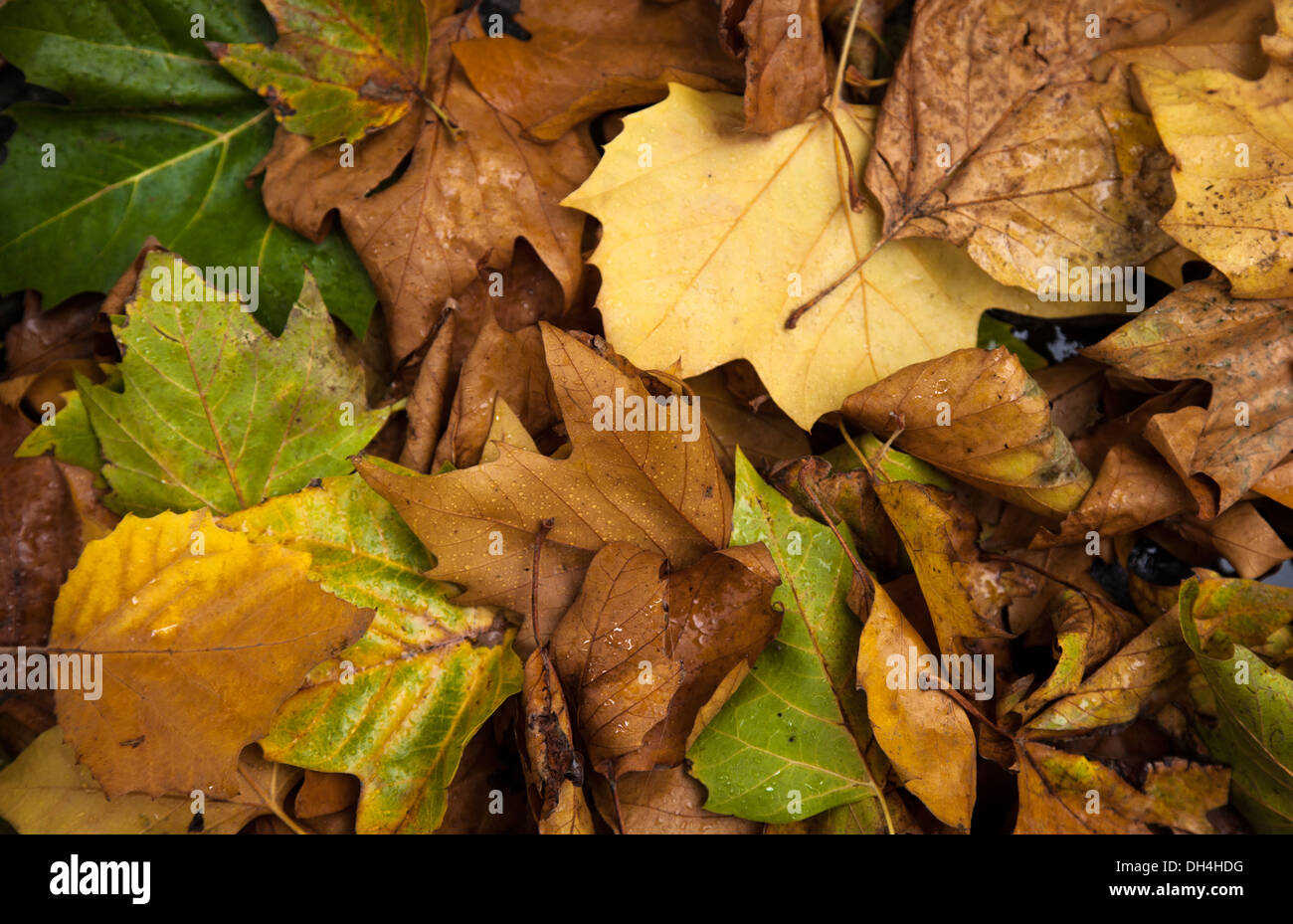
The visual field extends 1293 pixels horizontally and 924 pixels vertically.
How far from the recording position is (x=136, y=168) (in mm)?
1899

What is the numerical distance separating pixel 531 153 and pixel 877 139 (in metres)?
0.71

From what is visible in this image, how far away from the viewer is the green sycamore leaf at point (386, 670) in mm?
1531

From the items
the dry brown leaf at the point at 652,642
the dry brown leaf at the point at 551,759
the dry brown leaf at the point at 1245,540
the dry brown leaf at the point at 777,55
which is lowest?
the dry brown leaf at the point at 551,759

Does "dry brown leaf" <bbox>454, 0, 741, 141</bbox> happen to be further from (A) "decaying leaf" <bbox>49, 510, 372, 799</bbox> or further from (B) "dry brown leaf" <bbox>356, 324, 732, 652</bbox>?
(A) "decaying leaf" <bbox>49, 510, 372, 799</bbox>

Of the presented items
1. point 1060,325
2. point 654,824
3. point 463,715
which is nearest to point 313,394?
point 463,715

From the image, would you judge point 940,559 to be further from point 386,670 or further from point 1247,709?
point 386,670

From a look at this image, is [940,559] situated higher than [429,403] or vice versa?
[429,403]

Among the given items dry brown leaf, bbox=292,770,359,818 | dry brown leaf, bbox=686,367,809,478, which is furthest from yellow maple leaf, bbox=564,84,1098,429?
dry brown leaf, bbox=292,770,359,818

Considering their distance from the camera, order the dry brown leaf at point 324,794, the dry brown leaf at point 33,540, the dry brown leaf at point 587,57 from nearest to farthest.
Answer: the dry brown leaf at point 324,794
the dry brown leaf at point 33,540
the dry brown leaf at point 587,57

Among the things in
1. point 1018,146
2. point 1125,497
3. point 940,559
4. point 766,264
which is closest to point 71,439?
point 766,264

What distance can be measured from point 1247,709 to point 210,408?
197 centimetres

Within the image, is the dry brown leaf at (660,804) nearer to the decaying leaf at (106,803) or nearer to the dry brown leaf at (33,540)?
the decaying leaf at (106,803)

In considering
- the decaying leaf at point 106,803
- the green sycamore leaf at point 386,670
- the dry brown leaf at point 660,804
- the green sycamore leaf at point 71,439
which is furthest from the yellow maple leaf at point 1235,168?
the green sycamore leaf at point 71,439

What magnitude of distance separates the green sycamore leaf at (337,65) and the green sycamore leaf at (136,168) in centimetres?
14
